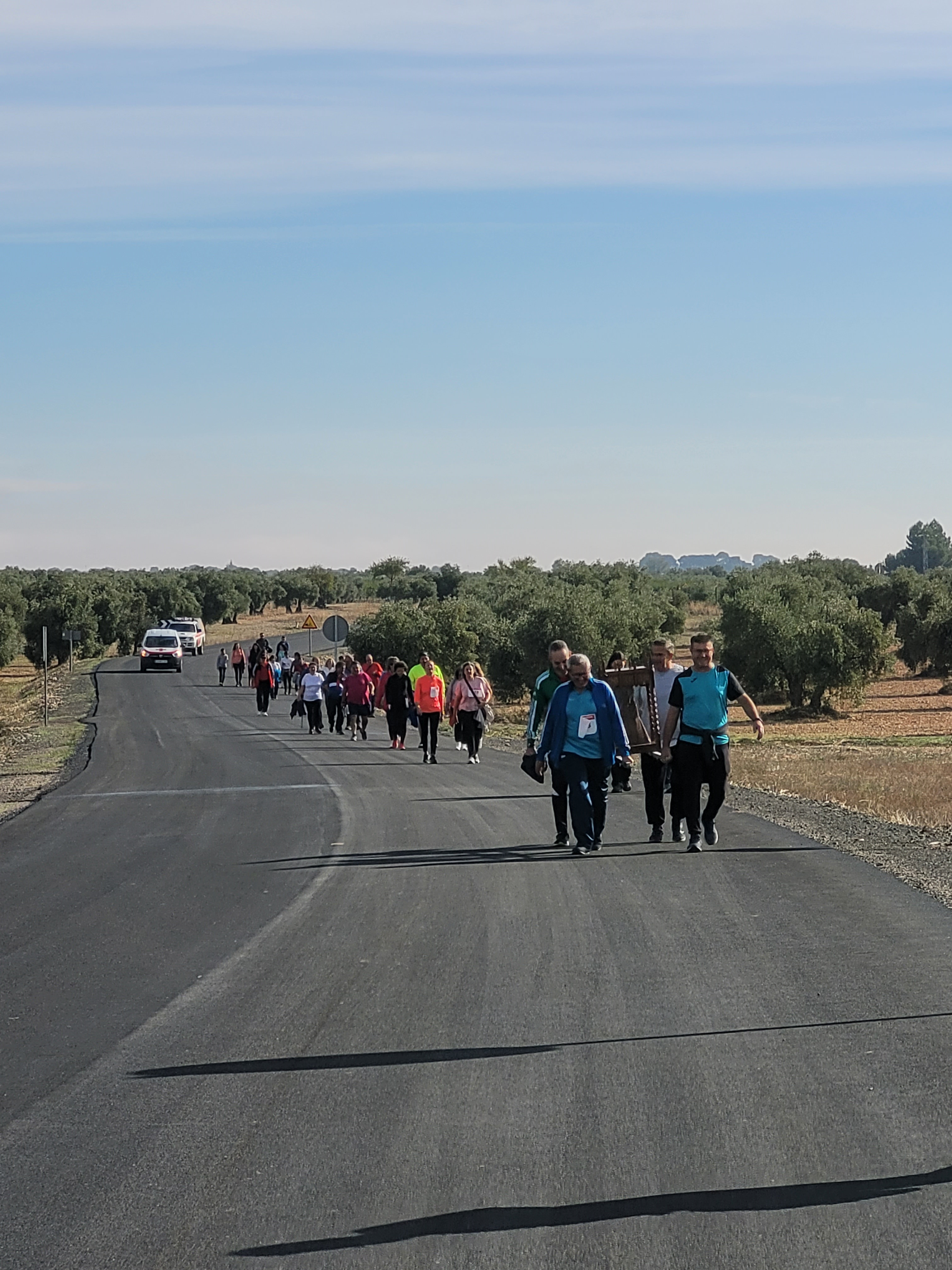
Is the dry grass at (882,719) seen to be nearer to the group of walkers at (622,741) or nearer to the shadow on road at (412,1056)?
the group of walkers at (622,741)

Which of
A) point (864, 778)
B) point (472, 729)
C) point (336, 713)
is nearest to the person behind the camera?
point (864, 778)

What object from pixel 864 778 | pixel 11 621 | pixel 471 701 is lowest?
pixel 864 778

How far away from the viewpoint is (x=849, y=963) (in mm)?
8852

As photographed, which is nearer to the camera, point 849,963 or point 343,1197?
point 343,1197

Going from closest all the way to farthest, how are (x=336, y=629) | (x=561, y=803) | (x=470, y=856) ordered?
1. (x=470, y=856)
2. (x=561, y=803)
3. (x=336, y=629)

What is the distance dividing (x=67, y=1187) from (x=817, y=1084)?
2965 mm

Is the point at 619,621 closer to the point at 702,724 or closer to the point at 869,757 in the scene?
the point at 869,757

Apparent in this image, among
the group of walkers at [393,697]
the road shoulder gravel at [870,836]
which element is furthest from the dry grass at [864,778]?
the group of walkers at [393,697]

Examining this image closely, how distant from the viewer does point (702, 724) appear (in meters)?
13.4

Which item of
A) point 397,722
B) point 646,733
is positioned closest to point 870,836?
point 646,733

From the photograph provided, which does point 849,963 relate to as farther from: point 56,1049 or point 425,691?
point 425,691

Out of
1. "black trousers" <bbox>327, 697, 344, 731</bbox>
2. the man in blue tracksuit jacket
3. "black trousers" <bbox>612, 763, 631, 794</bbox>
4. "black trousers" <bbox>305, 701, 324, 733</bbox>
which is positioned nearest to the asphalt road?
the man in blue tracksuit jacket

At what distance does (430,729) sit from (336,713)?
10460 mm

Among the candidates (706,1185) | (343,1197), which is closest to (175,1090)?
(343,1197)
